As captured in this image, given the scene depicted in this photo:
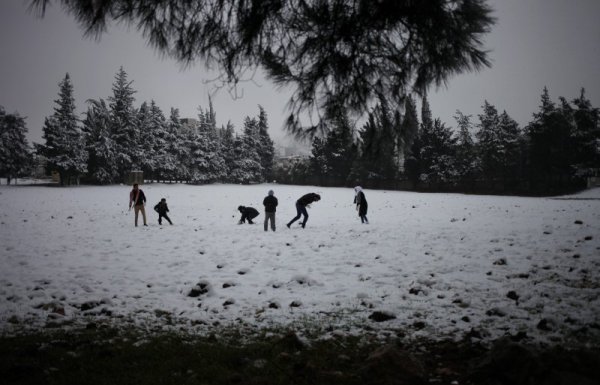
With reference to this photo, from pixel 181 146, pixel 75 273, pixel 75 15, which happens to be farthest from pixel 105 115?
pixel 75 15

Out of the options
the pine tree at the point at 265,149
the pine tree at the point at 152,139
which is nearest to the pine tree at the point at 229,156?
the pine tree at the point at 265,149

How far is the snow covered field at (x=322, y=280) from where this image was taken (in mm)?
4746

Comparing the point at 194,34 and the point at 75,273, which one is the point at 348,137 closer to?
the point at 194,34

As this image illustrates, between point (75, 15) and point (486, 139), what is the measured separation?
56.5 meters

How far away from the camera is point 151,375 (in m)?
3.21

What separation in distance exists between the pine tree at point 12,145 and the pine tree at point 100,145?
1216 cm

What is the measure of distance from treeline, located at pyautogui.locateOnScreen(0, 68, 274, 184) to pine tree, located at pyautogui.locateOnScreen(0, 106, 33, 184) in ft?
0.40

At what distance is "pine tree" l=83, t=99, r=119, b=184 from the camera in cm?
4762

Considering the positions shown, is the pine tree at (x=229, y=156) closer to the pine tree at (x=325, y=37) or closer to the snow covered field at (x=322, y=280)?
the snow covered field at (x=322, y=280)

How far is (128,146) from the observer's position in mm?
50719

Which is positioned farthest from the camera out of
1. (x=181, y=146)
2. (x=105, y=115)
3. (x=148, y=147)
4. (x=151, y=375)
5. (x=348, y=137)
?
(x=181, y=146)

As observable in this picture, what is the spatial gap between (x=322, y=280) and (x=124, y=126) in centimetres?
5266

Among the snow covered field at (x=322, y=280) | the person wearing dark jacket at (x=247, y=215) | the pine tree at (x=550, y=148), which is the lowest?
the snow covered field at (x=322, y=280)

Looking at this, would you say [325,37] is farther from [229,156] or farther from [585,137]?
[229,156]
